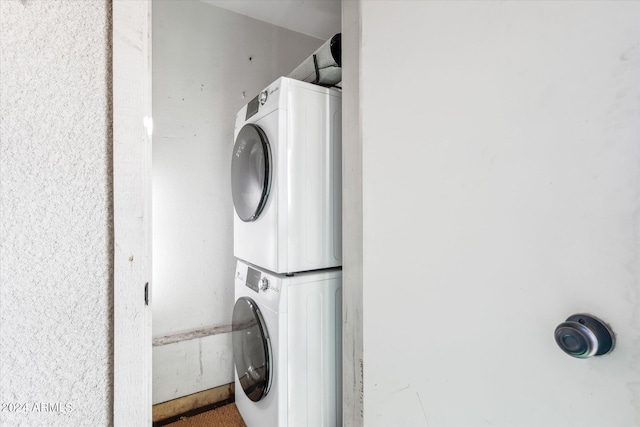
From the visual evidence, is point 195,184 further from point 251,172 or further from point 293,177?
point 293,177

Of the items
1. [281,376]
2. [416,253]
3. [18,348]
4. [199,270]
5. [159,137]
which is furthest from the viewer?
[199,270]

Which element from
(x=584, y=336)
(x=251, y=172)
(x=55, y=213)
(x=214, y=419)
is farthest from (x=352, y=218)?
(x=214, y=419)

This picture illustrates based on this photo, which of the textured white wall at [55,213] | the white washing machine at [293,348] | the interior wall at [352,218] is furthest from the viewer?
the white washing machine at [293,348]

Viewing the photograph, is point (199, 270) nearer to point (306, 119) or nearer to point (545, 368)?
point (306, 119)

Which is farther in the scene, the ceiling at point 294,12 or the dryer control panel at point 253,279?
the ceiling at point 294,12

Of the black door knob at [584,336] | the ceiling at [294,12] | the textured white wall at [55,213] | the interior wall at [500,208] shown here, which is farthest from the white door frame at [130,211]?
the ceiling at [294,12]

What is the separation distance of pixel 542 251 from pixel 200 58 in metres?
2.03

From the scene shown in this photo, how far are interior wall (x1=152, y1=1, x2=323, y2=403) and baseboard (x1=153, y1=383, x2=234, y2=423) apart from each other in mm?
33

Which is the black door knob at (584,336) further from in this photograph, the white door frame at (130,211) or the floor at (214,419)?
the floor at (214,419)

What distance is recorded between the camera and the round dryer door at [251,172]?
1.33 meters

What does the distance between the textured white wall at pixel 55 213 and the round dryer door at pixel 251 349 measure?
834 millimetres

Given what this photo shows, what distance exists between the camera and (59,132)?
0.51 meters

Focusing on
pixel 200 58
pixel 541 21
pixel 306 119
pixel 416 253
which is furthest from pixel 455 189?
pixel 200 58

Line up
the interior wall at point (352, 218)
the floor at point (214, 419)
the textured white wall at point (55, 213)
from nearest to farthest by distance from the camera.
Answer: the textured white wall at point (55, 213), the interior wall at point (352, 218), the floor at point (214, 419)
